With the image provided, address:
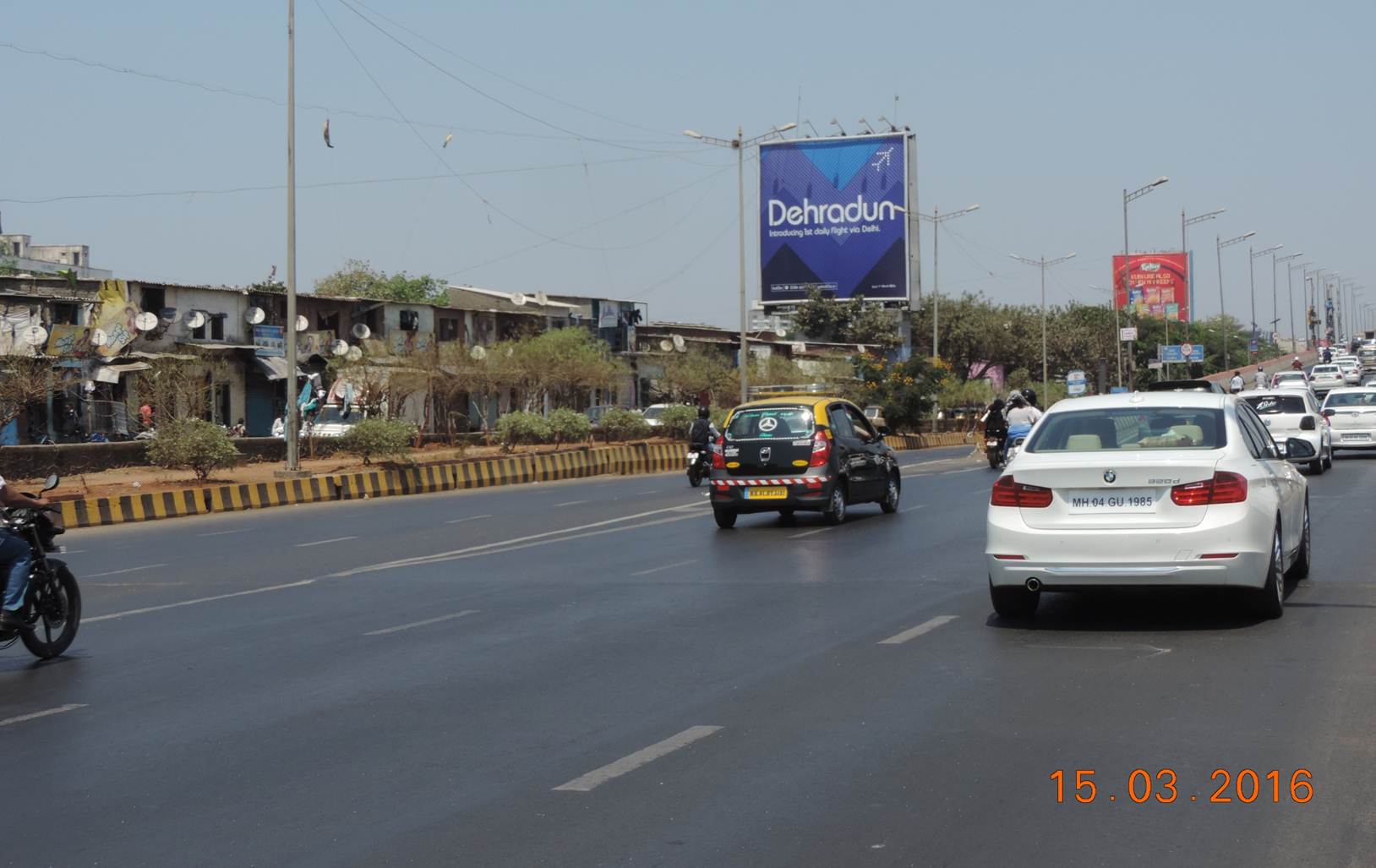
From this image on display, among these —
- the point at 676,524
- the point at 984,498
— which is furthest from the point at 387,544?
the point at 984,498

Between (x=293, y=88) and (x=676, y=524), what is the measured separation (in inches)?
622

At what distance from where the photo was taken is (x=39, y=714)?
882 cm

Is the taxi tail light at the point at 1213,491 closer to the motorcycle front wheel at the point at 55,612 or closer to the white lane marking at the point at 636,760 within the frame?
the white lane marking at the point at 636,760

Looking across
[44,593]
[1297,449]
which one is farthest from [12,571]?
[1297,449]

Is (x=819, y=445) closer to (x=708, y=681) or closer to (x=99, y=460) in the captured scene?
(x=708, y=681)

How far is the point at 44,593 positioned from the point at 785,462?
11.2m

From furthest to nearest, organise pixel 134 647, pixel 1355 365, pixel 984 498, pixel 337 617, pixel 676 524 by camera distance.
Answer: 1. pixel 1355 365
2. pixel 984 498
3. pixel 676 524
4. pixel 337 617
5. pixel 134 647

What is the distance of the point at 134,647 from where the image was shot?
11.4m

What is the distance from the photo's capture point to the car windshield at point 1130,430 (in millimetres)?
10766

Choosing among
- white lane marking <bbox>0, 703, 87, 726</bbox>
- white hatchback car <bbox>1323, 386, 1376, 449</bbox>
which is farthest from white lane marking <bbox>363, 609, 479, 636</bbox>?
white hatchback car <bbox>1323, 386, 1376, 449</bbox>

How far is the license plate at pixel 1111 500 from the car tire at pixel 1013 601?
0.77m

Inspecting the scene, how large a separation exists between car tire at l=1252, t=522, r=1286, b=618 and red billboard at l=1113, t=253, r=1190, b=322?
416ft

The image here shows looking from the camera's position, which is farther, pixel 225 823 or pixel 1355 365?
pixel 1355 365

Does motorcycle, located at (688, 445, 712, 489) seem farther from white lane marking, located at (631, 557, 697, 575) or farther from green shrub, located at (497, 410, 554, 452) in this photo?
white lane marking, located at (631, 557, 697, 575)
